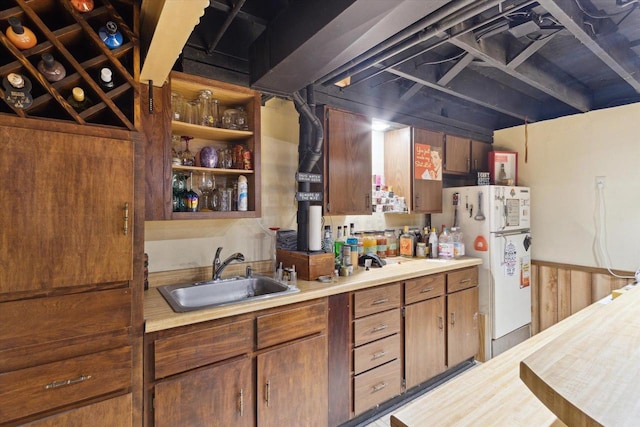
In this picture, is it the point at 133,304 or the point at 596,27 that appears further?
the point at 596,27

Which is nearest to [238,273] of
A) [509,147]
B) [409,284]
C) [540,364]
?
[409,284]

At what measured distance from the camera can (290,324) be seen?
1.77m

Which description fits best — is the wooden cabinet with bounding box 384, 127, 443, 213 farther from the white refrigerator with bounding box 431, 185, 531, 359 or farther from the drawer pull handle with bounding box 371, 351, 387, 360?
the drawer pull handle with bounding box 371, 351, 387, 360

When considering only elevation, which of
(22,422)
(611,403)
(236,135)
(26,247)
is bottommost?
(22,422)

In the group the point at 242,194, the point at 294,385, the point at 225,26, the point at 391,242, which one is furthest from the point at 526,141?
the point at 294,385

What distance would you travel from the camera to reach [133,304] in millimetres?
1354

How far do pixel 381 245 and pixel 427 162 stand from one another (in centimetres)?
91

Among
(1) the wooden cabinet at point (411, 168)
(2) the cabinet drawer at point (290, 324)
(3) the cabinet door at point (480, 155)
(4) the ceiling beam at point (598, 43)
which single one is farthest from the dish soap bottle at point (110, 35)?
(3) the cabinet door at point (480, 155)

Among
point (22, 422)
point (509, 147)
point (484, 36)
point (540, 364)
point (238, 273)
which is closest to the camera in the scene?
point (540, 364)

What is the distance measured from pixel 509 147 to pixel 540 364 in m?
3.54

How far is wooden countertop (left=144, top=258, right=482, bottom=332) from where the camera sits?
144 cm

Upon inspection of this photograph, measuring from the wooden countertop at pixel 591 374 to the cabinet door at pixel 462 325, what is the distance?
1.84 meters

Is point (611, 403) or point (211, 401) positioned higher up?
point (611, 403)

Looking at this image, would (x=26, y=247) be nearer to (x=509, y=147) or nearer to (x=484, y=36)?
(x=484, y=36)
